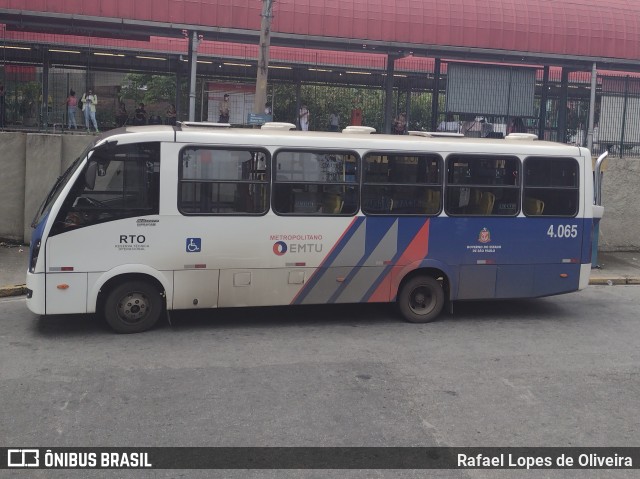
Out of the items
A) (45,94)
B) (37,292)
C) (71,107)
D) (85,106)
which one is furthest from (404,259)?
(45,94)

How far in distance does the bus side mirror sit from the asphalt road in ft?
6.40

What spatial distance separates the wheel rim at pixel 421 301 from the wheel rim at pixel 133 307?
3803mm

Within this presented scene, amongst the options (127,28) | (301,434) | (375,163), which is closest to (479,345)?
(375,163)

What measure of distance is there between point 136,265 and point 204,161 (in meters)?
1.61

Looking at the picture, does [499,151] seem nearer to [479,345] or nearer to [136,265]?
[479,345]

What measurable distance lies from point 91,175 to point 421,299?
16.2 ft

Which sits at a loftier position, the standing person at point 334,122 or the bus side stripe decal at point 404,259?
the standing person at point 334,122

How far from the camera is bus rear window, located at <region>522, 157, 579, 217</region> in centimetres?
1047

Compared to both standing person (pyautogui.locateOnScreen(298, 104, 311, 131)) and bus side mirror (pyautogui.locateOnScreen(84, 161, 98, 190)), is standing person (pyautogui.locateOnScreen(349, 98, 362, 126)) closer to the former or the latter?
standing person (pyautogui.locateOnScreen(298, 104, 311, 131))

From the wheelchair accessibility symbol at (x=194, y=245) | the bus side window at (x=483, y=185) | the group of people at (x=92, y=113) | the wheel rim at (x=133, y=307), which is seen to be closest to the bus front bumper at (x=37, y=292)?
the wheel rim at (x=133, y=307)

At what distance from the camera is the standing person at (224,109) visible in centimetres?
1819

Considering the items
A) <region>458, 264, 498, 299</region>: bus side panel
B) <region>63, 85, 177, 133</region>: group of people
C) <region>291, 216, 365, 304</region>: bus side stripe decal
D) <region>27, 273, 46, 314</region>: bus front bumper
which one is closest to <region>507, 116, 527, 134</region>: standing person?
<region>63, 85, 177, 133</region>: group of people

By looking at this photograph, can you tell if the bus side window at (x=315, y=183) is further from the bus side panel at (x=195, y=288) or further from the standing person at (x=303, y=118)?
the standing person at (x=303, y=118)

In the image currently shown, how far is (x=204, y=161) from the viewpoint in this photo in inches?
362
